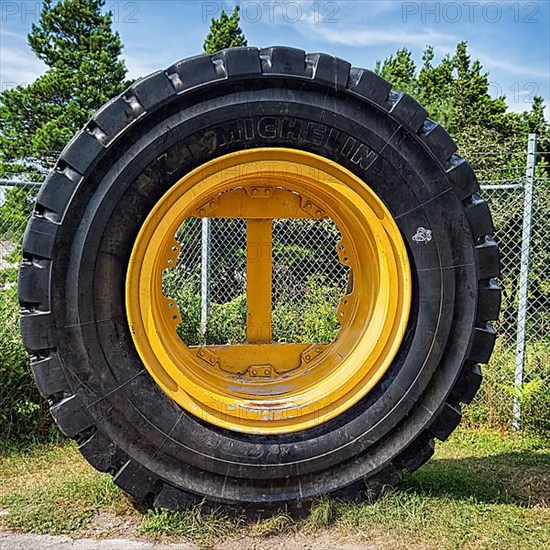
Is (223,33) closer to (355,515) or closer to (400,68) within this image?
(400,68)

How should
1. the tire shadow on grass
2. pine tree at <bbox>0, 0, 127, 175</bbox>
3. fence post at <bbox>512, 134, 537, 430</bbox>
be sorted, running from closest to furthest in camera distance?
the tire shadow on grass < fence post at <bbox>512, 134, 537, 430</bbox> < pine tree at <bbox>0, 0, 127, 175</bbox>

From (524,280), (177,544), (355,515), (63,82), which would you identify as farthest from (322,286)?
(63,82)

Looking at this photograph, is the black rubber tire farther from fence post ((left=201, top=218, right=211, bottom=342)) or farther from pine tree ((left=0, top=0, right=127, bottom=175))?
pine tree ((left=0, top=0, right=127, bottom=175))

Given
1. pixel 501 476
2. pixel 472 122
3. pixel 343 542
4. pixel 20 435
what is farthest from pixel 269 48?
pixel 472 122

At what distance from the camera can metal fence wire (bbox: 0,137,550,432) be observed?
18.8 feet

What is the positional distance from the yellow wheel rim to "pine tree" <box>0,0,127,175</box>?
11985 mm

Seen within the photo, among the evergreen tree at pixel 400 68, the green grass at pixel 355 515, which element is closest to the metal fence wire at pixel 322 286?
the green grass at pixel 355 515


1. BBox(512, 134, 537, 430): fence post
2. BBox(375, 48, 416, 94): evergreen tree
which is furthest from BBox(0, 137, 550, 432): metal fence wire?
BBox(375, 48, 416, 94): evergreen tree

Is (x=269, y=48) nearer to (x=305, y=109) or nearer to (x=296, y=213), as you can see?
(x=305, y=109)

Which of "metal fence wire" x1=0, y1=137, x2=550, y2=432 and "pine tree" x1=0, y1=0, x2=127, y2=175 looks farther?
"pine tree" x1=0, y1=0, x2=127, y2=175

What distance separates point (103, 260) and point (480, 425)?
3.86 meters

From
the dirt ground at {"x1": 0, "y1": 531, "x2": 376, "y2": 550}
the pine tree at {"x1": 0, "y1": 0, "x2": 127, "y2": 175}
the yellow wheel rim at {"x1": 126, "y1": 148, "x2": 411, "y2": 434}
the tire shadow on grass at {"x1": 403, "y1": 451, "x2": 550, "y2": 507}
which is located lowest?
the dirt ground at {"x1": 0, "y1": 531, "x2": 376, "y2": 550}

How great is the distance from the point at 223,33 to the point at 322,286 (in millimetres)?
10769

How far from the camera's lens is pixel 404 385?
11.4ft
